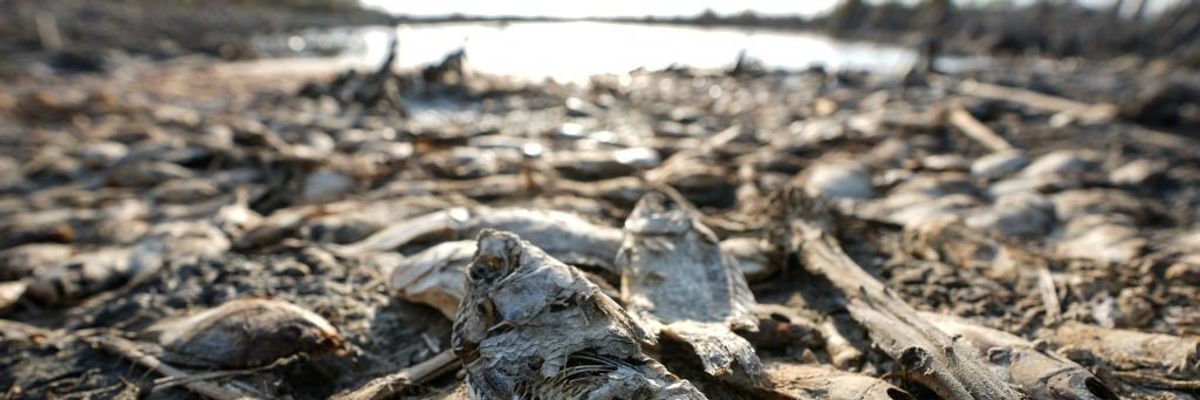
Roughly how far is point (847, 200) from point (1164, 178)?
226cm

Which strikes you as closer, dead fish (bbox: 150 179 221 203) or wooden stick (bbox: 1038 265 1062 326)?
wooden stick (bbox: 1038 265 1062 326)

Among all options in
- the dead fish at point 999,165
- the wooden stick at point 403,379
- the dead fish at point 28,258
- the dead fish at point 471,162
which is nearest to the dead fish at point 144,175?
the dead fish at point 28,258

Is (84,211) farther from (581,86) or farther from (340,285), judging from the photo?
(581,86)

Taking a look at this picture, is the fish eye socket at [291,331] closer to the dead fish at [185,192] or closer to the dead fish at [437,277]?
the dead fish at [437,277]

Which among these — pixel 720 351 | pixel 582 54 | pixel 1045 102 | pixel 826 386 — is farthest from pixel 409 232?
pixel 582 54

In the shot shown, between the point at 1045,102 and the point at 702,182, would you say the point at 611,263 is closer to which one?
the point at 702,182

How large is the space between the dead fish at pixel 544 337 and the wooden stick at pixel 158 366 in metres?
0.86

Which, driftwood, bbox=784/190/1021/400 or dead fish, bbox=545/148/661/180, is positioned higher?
driftwood, bbox=784/190/1021/400

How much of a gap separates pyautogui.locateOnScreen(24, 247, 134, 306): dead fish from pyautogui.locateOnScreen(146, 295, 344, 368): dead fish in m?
0.84

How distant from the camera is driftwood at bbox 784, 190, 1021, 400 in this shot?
60.8 inches

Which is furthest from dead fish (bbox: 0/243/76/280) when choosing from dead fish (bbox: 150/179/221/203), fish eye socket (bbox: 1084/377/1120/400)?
fish eye socket (bbox: 1084/377/1120/400)

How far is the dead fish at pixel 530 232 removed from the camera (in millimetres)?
2449

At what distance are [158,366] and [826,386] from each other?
203 centimetres

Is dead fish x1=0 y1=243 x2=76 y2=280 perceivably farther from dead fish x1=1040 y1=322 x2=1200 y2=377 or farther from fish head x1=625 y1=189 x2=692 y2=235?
dead fish x1=1040 y1=322 x2=1200 y2=377
